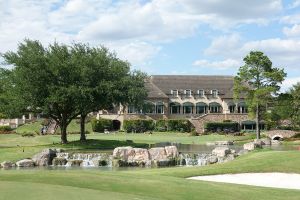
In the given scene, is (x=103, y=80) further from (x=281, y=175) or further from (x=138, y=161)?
(x=281, y=175)

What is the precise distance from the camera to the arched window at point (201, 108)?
111 metres

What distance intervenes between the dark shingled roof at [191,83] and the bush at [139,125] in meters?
13.1

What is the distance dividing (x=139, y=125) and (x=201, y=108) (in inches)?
833

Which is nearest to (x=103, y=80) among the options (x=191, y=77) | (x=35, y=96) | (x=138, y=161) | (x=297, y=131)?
(x=35, y=96)

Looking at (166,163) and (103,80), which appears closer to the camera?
(166,163)

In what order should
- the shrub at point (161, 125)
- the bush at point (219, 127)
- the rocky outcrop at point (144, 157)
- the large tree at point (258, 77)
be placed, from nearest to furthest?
the rocky outcrop at point (144, 157) < the large tree at point (258, 77) < the shrub at point (161, 125) < the bush at point (219, 127)

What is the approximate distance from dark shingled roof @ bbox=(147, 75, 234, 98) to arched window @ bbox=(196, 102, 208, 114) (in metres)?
2.66

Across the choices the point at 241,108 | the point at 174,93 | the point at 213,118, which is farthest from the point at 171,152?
the point at 174,93

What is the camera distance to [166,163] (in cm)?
3912

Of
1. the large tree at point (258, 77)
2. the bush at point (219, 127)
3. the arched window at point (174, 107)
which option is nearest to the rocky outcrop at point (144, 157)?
the large tree at point (258, 77)

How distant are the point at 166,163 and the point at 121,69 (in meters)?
17.9

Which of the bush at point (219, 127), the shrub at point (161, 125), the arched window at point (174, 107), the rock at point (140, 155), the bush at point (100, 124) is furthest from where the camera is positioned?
the arched window at point (174, 107)

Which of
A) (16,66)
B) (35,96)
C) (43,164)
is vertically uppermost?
(16,66)

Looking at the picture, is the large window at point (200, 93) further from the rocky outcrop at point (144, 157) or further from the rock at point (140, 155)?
the rock at point (140, 155)
